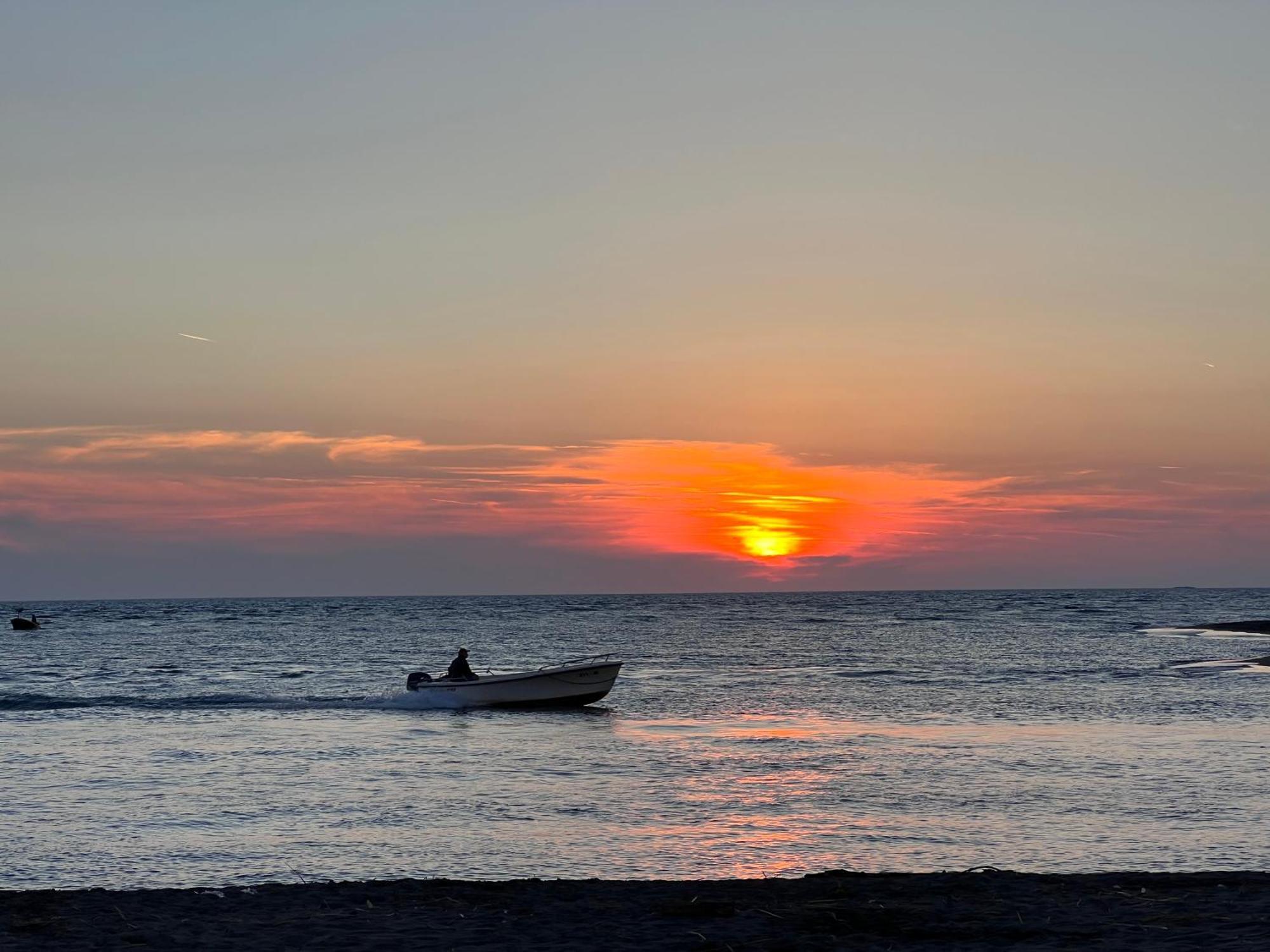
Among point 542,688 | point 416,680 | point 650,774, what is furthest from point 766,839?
point 416,680

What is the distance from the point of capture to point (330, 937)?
1140 cm

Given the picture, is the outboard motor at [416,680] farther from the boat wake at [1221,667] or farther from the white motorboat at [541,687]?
the boat wake at [1221,667]

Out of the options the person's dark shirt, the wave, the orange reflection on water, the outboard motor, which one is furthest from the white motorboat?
the orange reflection on water

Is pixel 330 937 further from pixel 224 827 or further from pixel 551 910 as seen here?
pixel 224 827

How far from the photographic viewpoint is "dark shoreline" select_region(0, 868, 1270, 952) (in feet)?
36.7

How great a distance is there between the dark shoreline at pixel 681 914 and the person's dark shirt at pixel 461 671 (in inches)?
1045

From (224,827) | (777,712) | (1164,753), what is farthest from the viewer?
(777,712)

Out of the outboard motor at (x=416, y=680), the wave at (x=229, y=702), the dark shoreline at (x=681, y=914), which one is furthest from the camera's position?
the outboard motor at (x=416, y=680)

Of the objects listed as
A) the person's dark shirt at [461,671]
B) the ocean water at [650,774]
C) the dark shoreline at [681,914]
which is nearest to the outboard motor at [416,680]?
the ocean water at [650,774]

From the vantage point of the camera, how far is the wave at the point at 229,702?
40.1 metres

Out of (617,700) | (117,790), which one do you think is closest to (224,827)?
(117,790)

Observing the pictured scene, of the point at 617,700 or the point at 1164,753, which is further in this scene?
the point at 617,700

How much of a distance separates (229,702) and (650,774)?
23.2 m

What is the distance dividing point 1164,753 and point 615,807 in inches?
496
